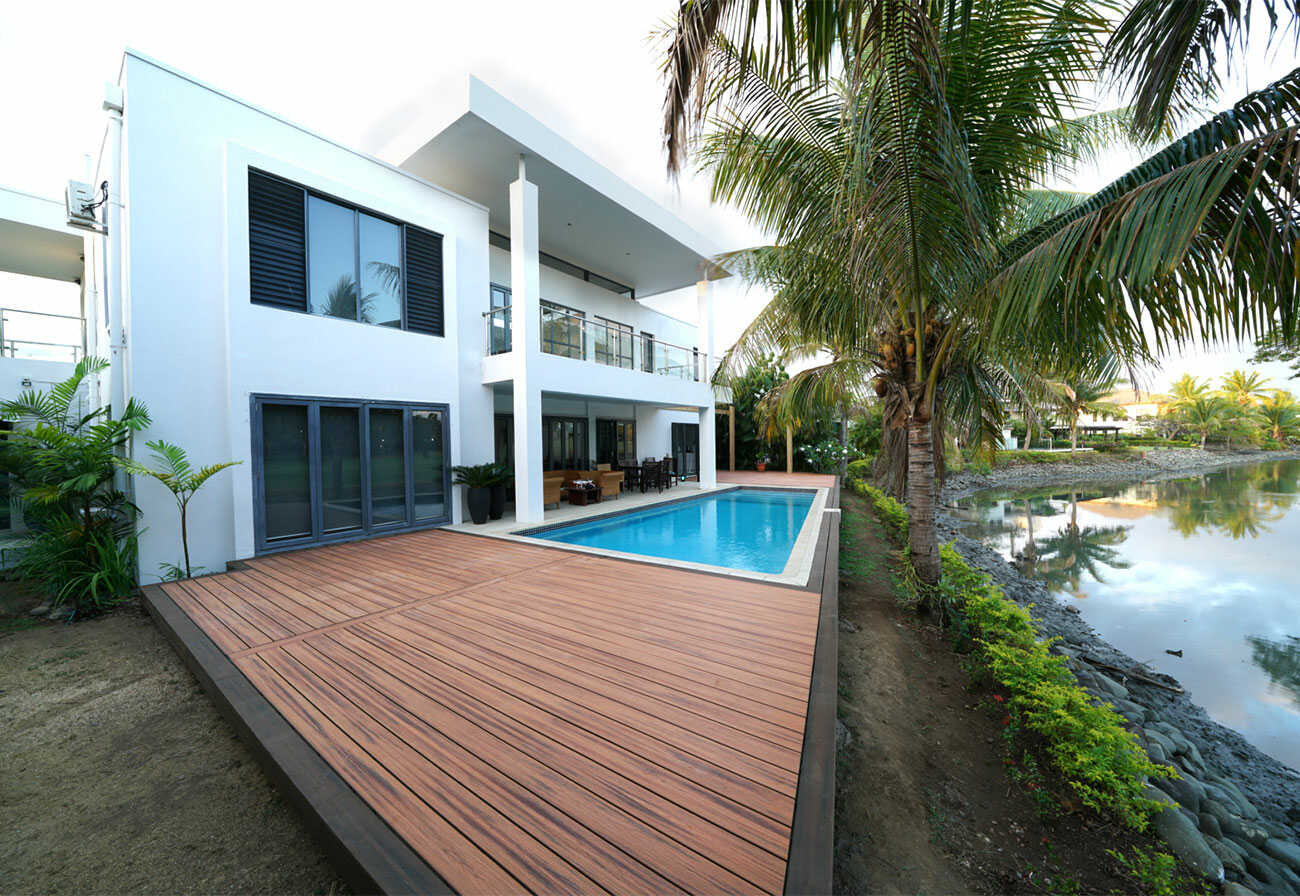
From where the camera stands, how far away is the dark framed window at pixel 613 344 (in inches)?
392

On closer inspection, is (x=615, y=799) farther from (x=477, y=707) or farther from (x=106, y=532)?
(x=106, y=532)

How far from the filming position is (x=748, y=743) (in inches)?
89.7

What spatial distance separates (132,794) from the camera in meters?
2.34

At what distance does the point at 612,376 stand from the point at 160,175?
7.05m

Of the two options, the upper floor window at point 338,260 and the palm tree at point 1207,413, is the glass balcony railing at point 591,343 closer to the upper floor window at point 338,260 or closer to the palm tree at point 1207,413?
the upper floor window at point 338,260

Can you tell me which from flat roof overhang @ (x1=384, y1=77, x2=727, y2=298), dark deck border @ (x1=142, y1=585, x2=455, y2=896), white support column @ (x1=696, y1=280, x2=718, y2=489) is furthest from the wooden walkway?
white support column @ (x1=696, y1=280, x2=718, y2=489)

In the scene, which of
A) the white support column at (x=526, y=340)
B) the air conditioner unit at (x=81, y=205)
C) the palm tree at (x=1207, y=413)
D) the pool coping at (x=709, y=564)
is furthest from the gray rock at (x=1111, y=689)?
the palm tree at (x=1207, y=413)

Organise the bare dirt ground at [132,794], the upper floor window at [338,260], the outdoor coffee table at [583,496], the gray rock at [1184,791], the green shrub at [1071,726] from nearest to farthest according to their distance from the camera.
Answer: the bare dirt ground at [132,794] < the green shrub at [1071,726] < the gray rock at [1184,791] < the upper floor window at [338,260] < the outdoor coffee table at [583,496]

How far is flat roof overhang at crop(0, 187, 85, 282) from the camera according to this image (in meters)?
8.15

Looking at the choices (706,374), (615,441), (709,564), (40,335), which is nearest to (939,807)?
(709,564)

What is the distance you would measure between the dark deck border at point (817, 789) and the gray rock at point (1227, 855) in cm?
203

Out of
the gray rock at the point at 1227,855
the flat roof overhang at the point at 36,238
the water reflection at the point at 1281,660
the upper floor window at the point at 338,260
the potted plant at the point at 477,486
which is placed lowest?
the water reflection at the point at 1281,660

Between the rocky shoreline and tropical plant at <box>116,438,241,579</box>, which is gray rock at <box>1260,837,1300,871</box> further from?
tropical plant at <box>116,438,241,579</box>

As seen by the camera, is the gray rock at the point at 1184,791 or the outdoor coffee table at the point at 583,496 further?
the outdoor coffee table at the point at 583,496
